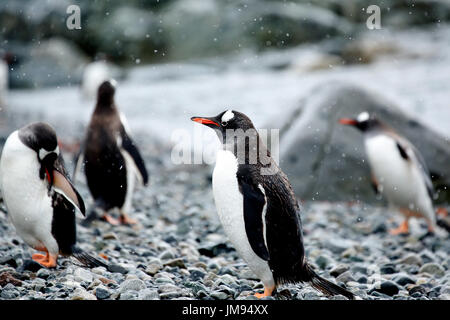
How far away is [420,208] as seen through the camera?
340cm

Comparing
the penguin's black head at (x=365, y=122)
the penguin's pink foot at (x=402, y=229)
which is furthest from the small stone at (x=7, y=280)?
the penguin's black head at (x=365, y=122)

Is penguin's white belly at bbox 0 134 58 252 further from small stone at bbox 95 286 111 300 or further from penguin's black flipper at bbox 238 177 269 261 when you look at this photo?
penguin's black flipper at bbox 238 177 269 261

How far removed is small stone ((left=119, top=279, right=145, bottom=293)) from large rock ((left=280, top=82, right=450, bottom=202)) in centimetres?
185

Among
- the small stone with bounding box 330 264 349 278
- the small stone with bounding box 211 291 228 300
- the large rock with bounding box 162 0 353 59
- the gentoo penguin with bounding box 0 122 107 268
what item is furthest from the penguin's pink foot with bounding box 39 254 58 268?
the large rock with bounding box 162 0 353 59

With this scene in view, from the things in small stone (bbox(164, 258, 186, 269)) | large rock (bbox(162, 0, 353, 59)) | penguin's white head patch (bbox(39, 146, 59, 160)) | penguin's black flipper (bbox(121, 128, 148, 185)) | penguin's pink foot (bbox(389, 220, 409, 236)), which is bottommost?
small stone (bbox(164, 258, 186, 269))

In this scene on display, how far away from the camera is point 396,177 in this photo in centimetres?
357

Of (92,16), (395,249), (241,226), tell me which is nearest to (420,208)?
(395,249)

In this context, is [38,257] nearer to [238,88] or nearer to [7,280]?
[7,280]

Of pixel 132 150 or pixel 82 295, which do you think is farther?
pixel 132 150

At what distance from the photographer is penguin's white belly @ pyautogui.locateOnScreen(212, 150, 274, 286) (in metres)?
1.75

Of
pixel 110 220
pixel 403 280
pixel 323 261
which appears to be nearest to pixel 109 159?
pixel 110 220

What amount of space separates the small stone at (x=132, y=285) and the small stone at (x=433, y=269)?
133 centimetres

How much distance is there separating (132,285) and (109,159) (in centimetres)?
141

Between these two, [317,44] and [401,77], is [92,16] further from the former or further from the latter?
[401,77]
